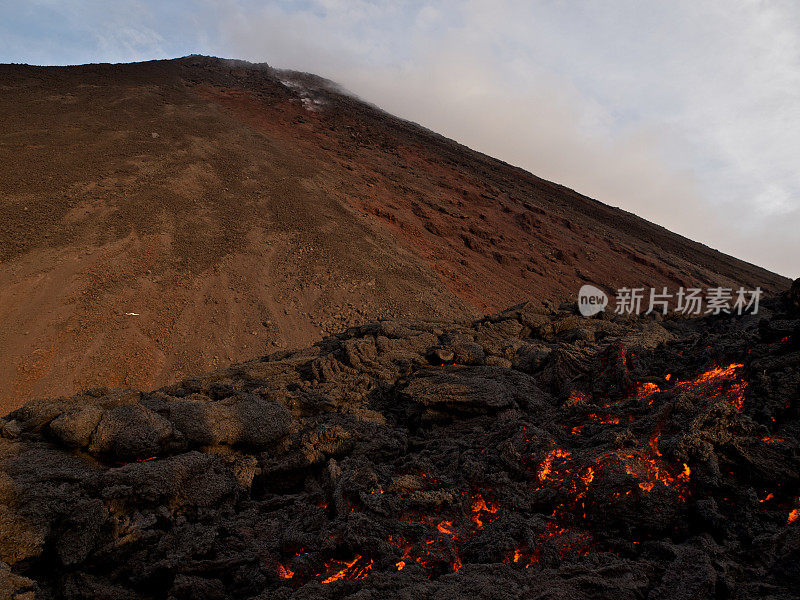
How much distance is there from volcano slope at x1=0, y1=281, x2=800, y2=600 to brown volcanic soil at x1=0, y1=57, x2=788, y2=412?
12.3 feet

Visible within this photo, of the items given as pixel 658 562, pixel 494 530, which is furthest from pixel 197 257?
pixel 658 562

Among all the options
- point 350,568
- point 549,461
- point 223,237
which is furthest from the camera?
point 223,237

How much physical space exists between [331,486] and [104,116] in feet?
57.3

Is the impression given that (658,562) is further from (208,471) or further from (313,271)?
(313,271)

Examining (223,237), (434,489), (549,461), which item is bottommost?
(434,489)

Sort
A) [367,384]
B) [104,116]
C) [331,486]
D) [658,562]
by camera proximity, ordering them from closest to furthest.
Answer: [658,562] → [331,486] → [367,384] → [104,116]

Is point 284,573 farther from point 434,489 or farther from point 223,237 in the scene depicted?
point 223,237

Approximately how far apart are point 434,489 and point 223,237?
922 cm

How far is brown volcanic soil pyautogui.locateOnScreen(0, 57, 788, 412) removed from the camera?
7742 millimetres

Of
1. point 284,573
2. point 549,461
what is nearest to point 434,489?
point 549,461

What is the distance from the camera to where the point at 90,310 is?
25.6 ft

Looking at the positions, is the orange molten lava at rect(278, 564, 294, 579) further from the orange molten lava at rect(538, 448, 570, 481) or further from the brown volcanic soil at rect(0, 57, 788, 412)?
the brown volcanic soil at rect(0, 57, 788, 412)

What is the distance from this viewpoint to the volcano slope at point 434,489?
2.31m

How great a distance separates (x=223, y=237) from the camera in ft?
34.6
